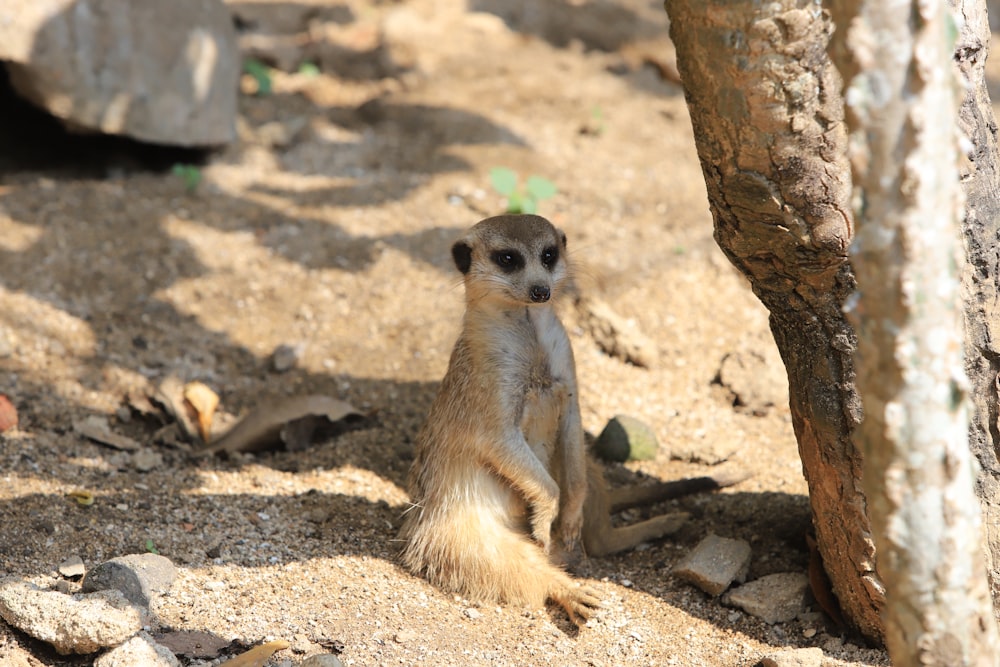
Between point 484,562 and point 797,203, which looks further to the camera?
point 484,562

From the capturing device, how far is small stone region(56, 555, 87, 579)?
8.05 feet

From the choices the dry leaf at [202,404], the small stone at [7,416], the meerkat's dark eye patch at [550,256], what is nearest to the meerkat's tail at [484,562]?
the meerkat's dark eye patch at [550,256]

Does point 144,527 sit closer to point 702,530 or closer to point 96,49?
point 702,530

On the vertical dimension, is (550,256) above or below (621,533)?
above

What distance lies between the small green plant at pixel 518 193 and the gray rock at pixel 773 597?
2.14m

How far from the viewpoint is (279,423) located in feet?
11.0

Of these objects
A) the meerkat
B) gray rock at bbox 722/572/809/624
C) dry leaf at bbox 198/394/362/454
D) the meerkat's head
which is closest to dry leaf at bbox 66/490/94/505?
dry leaf at bbox 198/394/362/454

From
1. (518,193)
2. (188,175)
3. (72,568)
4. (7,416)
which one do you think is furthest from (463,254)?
(188,175)

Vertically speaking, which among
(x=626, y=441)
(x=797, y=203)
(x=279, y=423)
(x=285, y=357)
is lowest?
(x=279, y=423)

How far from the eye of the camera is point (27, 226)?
428 centimetres

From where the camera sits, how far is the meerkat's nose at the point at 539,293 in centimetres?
276

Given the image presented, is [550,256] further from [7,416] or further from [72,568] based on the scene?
[7,416]

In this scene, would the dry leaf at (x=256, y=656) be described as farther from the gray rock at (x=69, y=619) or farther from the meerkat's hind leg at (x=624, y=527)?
the meerkat's hind leg at (x=624, y=527)

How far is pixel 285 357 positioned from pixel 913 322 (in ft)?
9.18
